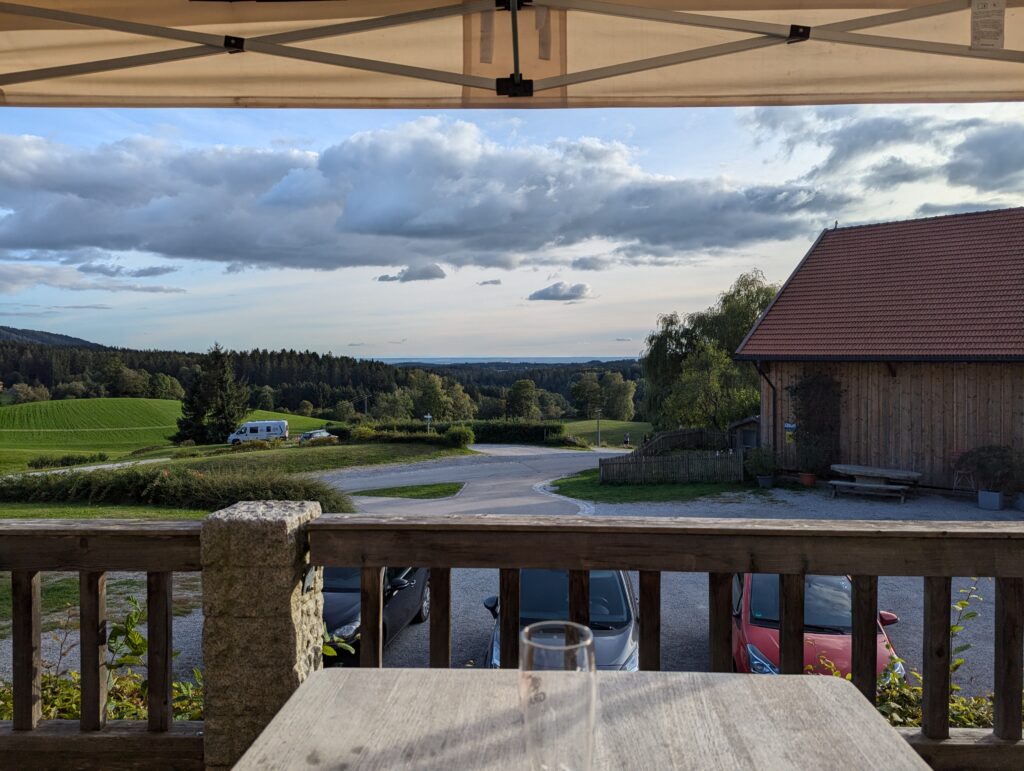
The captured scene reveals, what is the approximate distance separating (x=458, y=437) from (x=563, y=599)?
27919 mm

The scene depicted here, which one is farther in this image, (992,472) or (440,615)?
(992,472)

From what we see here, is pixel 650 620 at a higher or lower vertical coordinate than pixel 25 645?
higher

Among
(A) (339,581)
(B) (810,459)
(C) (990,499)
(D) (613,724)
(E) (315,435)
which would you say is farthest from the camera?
(E) (315,435)

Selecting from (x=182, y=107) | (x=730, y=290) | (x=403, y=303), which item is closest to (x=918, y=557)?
(x=182, y=107)

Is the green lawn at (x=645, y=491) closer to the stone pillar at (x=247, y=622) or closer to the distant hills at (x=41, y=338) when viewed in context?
the stone pillar at (x=247, y=622)

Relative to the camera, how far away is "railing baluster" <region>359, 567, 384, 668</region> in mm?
1923

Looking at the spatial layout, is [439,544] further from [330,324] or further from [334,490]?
[330,324]

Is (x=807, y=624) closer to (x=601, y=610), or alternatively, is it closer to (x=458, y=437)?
(x=601, y=610)

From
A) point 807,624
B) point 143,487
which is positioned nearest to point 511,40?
point 807,624

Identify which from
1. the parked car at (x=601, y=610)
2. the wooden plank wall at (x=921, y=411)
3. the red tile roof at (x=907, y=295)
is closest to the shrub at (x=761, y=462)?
the wooden plank wall at (x=921, y=411)

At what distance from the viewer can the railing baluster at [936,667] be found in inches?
73.3

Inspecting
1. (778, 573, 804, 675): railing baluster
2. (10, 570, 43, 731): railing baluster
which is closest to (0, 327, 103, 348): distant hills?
(10, 570, 43, 731): railing baluster

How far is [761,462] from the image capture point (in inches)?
773

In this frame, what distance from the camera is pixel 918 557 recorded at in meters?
1.83
